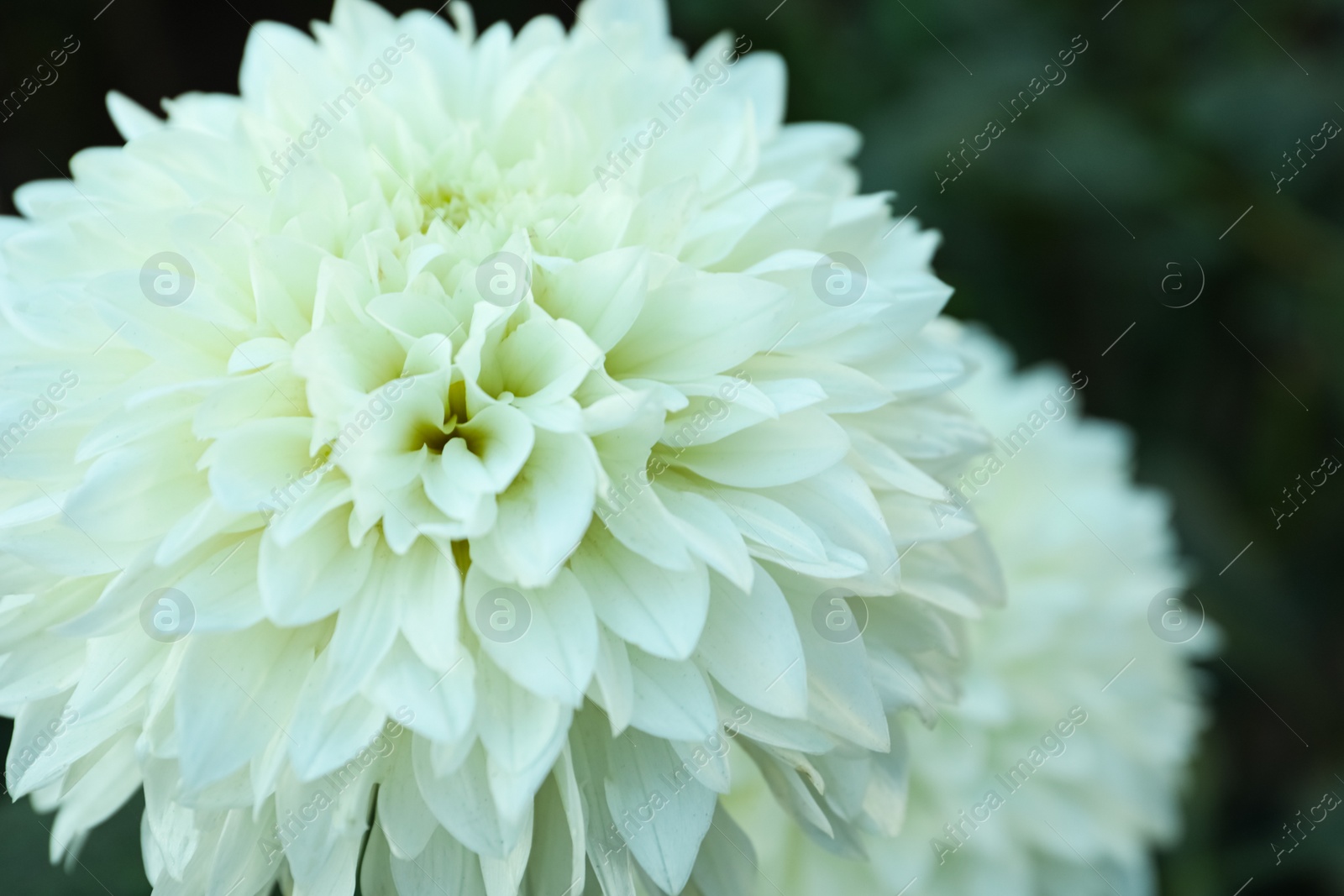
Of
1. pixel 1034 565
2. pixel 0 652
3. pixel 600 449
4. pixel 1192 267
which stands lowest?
pixel 0 652

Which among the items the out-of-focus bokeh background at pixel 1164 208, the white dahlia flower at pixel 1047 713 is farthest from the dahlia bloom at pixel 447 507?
the out-of-focus bokeh background at pixel 1164 208

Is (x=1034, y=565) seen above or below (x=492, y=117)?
below

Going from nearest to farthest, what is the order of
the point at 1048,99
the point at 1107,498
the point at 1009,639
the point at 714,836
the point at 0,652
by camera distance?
the point at 0,652 → the point at 714,836 → the point at 1009,639 → the point at 1107,498 → the point at 1048,99

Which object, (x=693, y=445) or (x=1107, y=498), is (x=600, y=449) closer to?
(x=693, y=445)

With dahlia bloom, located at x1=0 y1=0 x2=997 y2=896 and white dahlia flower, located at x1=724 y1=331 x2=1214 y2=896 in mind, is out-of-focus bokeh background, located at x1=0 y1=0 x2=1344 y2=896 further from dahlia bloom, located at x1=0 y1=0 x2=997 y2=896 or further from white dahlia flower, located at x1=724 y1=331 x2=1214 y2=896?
dahlia bloom, located at x1=0 y1=0 x2=997 y2=896

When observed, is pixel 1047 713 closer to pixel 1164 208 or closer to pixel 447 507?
pixel 447 507

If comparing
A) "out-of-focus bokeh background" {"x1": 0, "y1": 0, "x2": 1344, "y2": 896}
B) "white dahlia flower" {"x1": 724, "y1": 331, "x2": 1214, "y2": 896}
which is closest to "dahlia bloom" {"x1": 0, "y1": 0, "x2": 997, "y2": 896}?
"white dahlia flower" {"x1": 724, "y1": 331, "x2": 1214, "y2": 896}

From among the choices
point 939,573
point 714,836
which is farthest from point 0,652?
point 939,573

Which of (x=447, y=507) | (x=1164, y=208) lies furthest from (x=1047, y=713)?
(x=1164, y=208)
